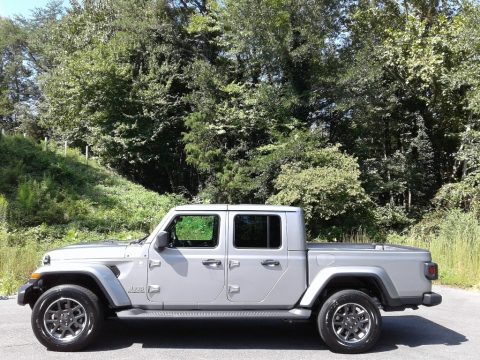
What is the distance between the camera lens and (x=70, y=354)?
19.9ft

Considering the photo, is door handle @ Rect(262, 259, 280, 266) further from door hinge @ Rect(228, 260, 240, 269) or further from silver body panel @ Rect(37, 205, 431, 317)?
door hinge @ Rect(228, 260, 240, 269)

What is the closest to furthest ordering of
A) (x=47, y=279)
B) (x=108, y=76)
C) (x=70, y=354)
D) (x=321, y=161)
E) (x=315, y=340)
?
(x=70, y=354)
(x=47, y=279)
(x=315, y=340)
(x=321, y=161)
(x=108, y=76)

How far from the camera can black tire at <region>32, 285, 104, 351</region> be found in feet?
20.2

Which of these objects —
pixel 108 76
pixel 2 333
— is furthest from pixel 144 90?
pixel 2 333

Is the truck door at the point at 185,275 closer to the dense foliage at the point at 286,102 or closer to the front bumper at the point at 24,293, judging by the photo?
the front bumper at the point at 24,293

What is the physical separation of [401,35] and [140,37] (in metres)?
14.9

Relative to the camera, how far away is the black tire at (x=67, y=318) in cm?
615

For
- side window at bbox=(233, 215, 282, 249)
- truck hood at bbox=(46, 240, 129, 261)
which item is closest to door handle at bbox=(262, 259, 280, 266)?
side window at bbox=(233, 215, 282, 249)

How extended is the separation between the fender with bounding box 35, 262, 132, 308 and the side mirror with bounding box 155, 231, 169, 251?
2.25 feet

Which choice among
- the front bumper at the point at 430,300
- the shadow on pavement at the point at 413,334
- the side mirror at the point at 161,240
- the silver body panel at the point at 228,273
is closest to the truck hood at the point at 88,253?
the silver body panel at the point at 228,273

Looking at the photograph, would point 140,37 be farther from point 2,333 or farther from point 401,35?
point 2,333

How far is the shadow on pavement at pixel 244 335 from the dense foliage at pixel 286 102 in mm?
11111

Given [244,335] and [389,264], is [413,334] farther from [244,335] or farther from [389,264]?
[244,335]

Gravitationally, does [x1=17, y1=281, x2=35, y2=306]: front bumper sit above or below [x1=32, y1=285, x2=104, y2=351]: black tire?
above
